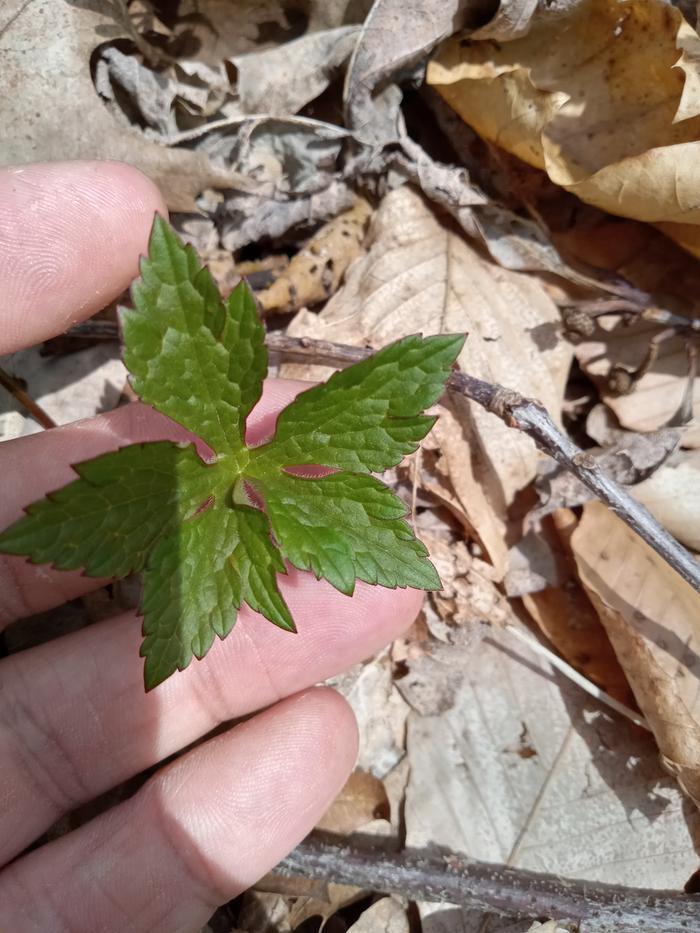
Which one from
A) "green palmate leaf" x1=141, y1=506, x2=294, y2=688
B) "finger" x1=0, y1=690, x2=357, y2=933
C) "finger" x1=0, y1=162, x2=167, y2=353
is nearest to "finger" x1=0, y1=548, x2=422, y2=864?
"finger" x1=0, y1=690, x2=357, y2=933

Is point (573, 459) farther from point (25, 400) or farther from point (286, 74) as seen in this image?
point (25, 400)

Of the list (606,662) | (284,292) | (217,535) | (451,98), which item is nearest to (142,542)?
(217,535)

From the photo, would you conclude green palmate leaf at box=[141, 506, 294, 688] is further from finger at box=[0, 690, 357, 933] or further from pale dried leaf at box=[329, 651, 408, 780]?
pale dried leaf at box=[329, 651, 408, 780]

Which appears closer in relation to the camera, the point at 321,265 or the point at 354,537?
the point at 354,537

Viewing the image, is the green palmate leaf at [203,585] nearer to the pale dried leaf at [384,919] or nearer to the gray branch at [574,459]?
the gray branch at [574,459]

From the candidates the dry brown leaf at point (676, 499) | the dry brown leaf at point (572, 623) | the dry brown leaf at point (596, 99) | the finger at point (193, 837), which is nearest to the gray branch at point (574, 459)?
the dry brown leaf at point (676, 499)

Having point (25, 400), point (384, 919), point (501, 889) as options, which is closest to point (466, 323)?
point (25, 400)
